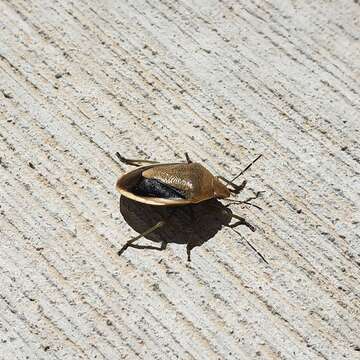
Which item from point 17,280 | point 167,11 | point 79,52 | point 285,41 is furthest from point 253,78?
point 17,280

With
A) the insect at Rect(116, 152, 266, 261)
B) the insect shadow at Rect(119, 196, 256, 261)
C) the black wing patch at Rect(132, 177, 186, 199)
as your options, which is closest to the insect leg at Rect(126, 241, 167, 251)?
the insect shadow at Rect(119, 196, 256, 261)

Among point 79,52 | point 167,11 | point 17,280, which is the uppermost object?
point 167,11

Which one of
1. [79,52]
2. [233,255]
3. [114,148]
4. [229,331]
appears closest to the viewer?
[229,331]

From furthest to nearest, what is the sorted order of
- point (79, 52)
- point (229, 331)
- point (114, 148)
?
point (79, 52) → point (114, 148) → point (229, 331)

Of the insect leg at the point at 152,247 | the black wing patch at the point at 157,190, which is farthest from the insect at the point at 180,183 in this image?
the insect leg at the point at 152,247

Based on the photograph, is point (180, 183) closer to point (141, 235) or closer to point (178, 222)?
point (178, 222)

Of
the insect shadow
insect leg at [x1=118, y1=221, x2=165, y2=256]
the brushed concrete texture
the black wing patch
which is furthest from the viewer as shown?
the black wing patch

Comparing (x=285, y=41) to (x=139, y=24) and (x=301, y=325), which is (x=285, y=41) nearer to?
(x=139, y=24)

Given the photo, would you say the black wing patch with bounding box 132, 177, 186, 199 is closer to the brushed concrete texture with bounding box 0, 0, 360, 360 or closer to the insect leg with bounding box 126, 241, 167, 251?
the brushed concrete texture with bounding box 0, 0, 360, 360
